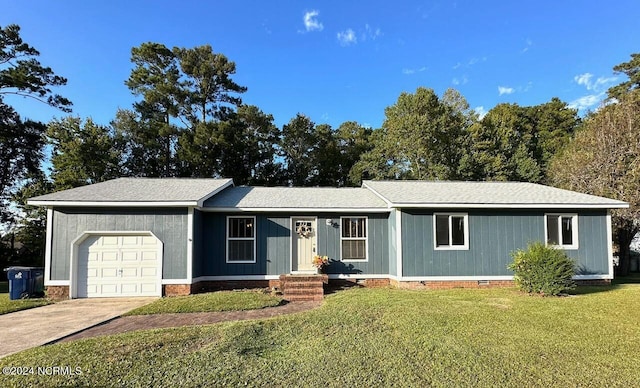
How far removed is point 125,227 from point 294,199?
5138 millimetres

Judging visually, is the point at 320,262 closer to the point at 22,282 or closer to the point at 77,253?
the point at 77,253

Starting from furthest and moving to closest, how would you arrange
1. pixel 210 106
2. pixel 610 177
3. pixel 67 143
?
pixel 210 106 < pixel 67 143 < pixel 610 177

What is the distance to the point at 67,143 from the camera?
20.8 m

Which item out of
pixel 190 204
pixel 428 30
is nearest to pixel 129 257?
pixel 190 204

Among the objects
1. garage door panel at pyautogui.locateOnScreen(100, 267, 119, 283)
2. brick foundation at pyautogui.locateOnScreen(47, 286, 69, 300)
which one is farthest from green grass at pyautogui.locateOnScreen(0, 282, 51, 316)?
garage door panel at pyautogui.locateOnScreen(100, 267, 119, 283)

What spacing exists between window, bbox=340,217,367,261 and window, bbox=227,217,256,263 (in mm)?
2874

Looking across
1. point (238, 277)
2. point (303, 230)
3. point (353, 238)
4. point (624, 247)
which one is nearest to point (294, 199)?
point (303, 230)

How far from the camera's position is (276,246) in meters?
11.2

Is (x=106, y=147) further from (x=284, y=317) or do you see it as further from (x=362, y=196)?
(x=284, y=317)

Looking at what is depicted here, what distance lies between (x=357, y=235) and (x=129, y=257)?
6853mm

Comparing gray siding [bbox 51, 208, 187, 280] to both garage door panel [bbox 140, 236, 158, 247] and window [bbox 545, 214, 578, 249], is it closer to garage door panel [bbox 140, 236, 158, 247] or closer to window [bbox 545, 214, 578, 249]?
garage door panel [bbox 140, 236, 158, 247]

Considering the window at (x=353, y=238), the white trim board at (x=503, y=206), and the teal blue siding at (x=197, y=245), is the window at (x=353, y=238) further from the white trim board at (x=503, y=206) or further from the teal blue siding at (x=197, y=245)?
the teal blue siding at (x=197, y=245)

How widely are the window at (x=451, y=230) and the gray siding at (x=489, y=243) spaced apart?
0.15 meters

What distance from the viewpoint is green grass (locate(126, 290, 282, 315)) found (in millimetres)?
7938
